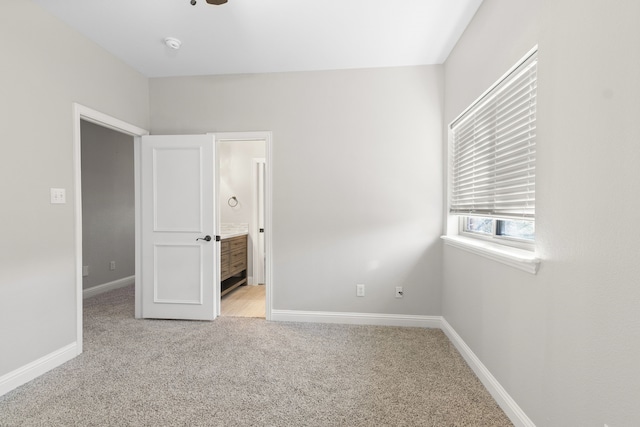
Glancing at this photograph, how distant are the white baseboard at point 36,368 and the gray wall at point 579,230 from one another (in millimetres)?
3049

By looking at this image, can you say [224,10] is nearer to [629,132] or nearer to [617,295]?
[629,132]

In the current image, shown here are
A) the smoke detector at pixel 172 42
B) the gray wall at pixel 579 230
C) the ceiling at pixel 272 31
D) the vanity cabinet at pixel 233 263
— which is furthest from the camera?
the vanity cabinet at pixel 233 263

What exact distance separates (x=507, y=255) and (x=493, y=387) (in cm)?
87

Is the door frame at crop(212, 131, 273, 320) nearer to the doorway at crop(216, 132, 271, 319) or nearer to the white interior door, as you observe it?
the white interior door

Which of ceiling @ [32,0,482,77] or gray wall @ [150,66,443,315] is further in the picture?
gray wall @ [150,66,443,315]

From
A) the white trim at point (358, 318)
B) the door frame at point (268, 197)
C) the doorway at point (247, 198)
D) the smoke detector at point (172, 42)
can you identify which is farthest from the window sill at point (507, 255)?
the doorway at point (247, 198)

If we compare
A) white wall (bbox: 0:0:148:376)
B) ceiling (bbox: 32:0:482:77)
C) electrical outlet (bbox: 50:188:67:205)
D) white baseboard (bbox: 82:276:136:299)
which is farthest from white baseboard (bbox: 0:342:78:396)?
ceiling (bbox: 32:0:482:77)

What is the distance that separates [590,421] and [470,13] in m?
2.49

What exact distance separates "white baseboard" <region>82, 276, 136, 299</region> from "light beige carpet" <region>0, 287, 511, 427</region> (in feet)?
4.65

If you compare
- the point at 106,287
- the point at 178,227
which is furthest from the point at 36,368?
the point at 106,287

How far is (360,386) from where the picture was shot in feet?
6.84

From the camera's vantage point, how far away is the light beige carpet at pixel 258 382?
5.87 ft

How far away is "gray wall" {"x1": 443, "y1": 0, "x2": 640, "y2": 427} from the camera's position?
3.36 ft

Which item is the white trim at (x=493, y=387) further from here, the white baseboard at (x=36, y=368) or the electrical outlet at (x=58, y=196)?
the electrical outlet at (x=58, y=196)
